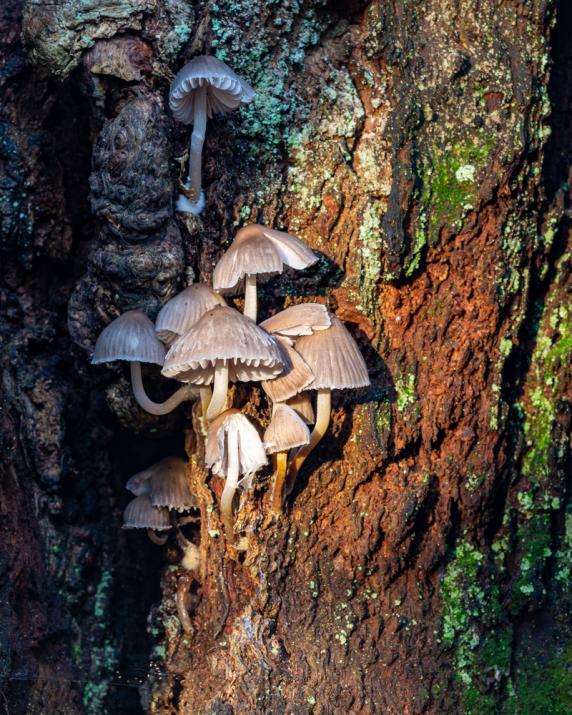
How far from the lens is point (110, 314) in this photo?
343cm

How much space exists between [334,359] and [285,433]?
34 cm

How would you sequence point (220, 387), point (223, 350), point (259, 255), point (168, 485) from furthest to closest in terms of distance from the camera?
point (168, 485)
point (220, 387)
point (259, 255)
point (223, 350)

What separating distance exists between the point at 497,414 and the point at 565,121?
146cm

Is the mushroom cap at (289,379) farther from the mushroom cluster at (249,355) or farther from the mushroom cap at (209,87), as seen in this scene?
the mushroom cap at (209,87)

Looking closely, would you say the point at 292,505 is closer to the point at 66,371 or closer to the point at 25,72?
Answer: the point at 66,371

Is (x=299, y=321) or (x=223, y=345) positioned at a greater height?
(x=299, y=321)

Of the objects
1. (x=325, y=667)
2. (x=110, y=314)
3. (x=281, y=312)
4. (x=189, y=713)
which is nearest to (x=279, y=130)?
(x=281, y=312)

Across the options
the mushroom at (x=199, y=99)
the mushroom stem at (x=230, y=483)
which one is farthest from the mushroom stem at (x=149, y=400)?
the mushroom at (x=199, y=99)

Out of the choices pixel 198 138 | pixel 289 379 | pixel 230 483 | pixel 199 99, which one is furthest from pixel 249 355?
pixel 199 99

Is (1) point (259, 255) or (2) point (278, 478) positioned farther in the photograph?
(2) point (278, 478)

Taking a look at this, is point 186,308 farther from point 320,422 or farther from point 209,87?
point 209,87

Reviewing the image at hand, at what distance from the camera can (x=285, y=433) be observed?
3.00 metres

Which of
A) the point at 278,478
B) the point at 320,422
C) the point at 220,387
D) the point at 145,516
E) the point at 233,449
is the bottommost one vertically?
the point at 145,516

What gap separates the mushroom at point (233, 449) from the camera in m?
3.08
